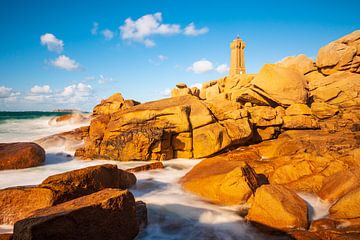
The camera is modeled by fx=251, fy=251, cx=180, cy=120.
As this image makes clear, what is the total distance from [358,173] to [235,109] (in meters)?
6.27

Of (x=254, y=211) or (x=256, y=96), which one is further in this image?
(x=256, y=96)

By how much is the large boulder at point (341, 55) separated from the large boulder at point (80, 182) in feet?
50.1

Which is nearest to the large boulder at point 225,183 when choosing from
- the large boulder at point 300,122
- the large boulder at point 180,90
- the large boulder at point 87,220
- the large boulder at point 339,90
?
the large boulder at point 87,220

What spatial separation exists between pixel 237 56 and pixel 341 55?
45.8 metres

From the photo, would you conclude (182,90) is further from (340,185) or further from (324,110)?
(340,185)

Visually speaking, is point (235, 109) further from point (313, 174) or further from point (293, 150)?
point (313, 174)

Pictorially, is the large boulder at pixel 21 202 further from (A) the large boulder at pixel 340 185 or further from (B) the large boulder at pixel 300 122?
(B) the large boulder at pixel 300 122

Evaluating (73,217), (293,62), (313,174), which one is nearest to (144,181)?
(73,217)

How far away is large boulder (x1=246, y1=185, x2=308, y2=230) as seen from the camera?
14.7ft

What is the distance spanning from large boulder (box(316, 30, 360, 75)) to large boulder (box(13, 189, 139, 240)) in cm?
1612

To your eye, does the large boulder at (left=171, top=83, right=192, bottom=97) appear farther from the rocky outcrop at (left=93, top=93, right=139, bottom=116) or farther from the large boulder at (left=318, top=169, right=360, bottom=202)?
the large boulder at (left=318, top=169, right=360, bottom=202)

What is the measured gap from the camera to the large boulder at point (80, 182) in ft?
15.4

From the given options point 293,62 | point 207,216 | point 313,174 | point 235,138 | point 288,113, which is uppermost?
point 293,62

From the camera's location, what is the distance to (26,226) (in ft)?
9.98
